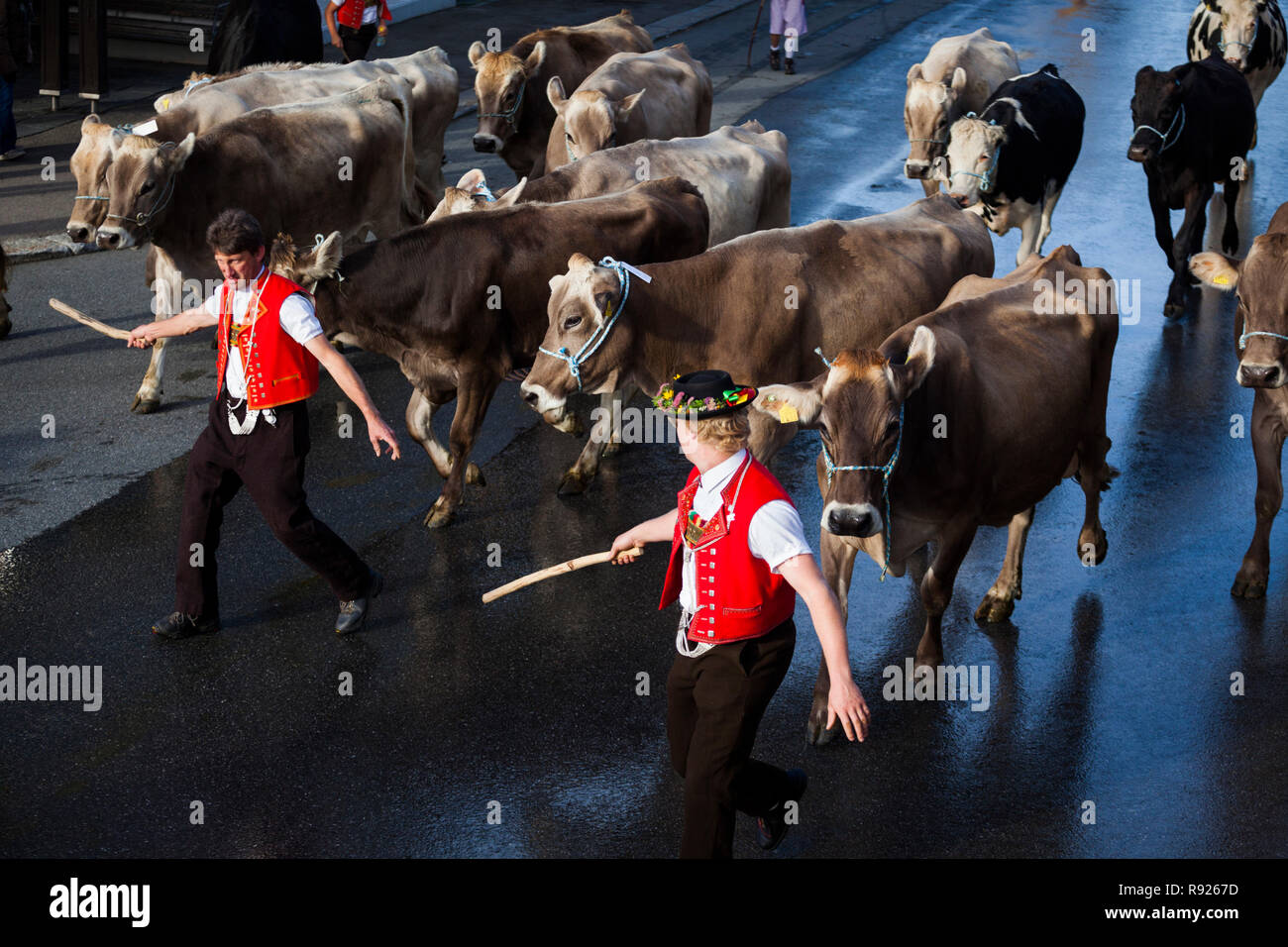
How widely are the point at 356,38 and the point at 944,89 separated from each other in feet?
22.4

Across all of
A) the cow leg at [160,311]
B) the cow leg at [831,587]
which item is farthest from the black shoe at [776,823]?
the cow leg at [160,311]

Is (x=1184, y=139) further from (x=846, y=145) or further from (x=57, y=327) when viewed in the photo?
(x=57, y=327)

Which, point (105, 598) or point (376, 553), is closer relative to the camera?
point (105, 598)

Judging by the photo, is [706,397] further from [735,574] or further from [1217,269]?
[1217,269]

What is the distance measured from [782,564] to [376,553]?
3988mm

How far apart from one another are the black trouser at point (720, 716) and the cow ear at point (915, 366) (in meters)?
1.49

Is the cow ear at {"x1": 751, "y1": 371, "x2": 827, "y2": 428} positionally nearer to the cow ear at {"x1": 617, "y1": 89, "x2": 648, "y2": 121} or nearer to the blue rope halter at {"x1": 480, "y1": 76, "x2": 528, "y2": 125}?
the cow ear at {"x1": 617, "y1": 89, "x2": 648, "y2": 121}

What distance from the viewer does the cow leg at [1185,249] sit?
12.0 meters

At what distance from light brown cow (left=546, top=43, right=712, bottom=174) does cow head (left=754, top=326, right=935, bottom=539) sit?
6041mm

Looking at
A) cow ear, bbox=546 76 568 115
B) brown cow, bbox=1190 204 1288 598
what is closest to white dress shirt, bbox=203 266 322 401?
brown cow, bbox=1190 204 1288 598

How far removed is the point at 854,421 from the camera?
5848mm

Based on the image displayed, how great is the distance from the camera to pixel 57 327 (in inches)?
440

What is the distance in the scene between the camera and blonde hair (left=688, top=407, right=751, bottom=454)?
4637 millimetres

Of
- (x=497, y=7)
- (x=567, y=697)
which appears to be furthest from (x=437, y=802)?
(x=497, y=7)
